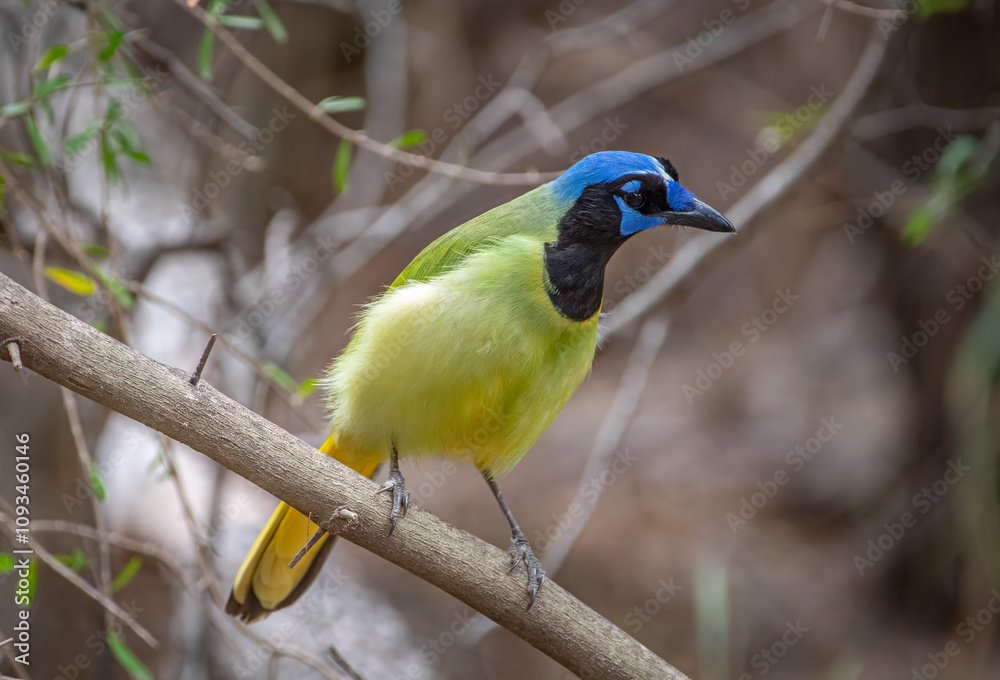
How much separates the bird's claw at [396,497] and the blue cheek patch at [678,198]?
4.25ft

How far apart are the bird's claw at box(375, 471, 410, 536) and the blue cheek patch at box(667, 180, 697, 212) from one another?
1295 millimetres

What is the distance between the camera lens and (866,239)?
717 cm

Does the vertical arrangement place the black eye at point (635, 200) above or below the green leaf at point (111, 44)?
above

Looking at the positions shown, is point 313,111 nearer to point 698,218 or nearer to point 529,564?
point 698,218

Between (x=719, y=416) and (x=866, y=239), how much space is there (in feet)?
6.23

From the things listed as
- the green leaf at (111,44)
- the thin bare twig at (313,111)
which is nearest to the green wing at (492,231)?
the thin bare twig at (313,111)

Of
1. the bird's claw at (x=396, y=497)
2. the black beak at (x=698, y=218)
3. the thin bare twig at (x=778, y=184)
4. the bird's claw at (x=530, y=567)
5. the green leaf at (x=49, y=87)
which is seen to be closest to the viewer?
the bird's claw at (x=396, y=497)

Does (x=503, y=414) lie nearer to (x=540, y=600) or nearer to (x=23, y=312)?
(x=540, y=600)

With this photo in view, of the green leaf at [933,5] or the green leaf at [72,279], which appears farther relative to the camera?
the green leaf at [933,5]

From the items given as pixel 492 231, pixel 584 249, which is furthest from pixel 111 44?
pixel 584 249

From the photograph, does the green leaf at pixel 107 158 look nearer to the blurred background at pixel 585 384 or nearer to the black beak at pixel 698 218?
the blurred background at pixel 585 384

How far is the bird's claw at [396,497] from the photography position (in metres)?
2.42

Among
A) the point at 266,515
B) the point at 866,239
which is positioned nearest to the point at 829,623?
the point at 866,239

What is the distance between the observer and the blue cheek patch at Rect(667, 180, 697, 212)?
9.61 ft
